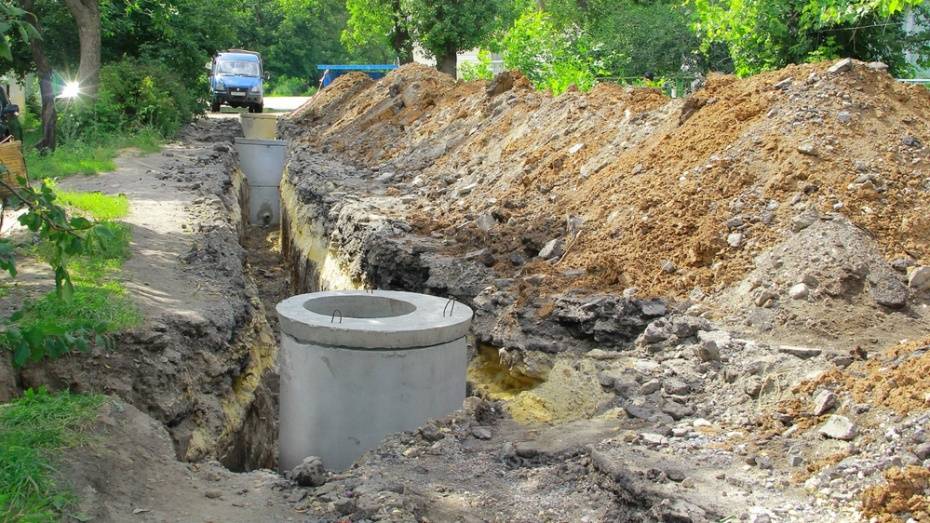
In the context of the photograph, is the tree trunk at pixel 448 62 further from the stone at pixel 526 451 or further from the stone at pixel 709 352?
the stone at pixel 526 451

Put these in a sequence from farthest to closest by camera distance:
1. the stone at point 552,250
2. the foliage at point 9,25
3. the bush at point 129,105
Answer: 1. the bush at point 129,105
2. the stone at point 552,250
3. the foliage at point 9,25

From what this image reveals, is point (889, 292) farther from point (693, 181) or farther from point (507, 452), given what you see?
point (507, 452)

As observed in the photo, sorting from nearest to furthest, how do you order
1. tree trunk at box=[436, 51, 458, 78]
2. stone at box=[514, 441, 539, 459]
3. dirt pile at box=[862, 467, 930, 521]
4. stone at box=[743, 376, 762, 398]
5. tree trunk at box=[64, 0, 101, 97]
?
dirt pile at box=[862, 467, 930, 521] < stone at box=[514, 441, 539, 459] < stone at box=[743, 376, 762, 398] < tree trunk at box=[64, 0, 101, 97] < tree trunk at box=[436, 51, 458, 78]

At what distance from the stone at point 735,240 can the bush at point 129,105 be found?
1477cm

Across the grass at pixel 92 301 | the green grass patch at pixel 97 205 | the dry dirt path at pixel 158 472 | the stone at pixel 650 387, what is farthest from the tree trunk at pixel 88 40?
the stone at pixel 650 387

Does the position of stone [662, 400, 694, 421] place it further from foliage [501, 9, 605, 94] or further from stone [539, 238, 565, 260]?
foliage [501, 9, 605, 94]

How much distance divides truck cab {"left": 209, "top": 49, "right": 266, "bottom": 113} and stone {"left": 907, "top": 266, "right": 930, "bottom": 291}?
29.0 meters

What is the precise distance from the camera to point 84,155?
16328 mm

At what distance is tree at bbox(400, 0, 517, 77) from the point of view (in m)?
24.2

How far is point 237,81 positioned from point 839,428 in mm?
31173

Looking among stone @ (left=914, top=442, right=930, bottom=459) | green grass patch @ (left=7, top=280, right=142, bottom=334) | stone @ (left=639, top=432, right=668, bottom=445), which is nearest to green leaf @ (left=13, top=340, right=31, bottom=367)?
green grass patch @ (left=7, top=280, right=142, bottom=334)

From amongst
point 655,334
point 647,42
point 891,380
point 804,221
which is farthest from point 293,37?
point 891,380

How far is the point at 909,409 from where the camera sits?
460 centimetres

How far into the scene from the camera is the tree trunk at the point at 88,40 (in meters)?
19.4
